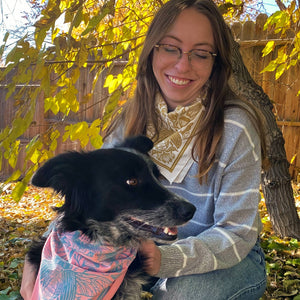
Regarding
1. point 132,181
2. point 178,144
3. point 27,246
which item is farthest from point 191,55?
point 27,246

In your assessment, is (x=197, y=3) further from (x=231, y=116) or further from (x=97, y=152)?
(x=97, y=152)

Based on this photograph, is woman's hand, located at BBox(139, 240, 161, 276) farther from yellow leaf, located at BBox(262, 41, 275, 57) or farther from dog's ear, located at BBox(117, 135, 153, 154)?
yellow leaf, located at BBox(262, 41, 275, 57)

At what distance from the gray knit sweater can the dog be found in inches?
6.5

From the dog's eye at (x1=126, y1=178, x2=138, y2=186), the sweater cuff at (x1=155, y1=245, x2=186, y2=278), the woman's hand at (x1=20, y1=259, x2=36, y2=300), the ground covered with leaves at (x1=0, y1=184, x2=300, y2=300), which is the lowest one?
the ground covered with leaves at (x1=0, y1=184, x2=300, y2=300)

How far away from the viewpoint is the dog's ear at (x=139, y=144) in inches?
83.0

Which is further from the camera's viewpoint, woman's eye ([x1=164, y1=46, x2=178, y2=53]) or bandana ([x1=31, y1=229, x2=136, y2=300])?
woman's eye ([x1=164, y1=46, x2=178, y2=53])

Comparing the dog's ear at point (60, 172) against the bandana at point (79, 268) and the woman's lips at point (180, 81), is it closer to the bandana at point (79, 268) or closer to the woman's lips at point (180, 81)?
the bandana at point (79, 268)

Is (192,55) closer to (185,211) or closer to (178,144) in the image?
(178,144)

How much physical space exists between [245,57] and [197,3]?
12.1ft

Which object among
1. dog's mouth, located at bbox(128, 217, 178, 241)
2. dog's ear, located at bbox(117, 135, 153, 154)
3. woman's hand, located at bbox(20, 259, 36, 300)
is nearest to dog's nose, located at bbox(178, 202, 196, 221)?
dog's mouth, located at bbox(128, 217, 178, 241)

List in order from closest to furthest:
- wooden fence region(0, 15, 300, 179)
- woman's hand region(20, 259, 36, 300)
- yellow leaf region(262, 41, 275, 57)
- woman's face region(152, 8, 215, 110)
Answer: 1. woman's hand region(20, 259, 36, 300)
2. woman's face region(152, 8, 215, 110)
3. yellow leaf region(262, 41, 275, 57)
4. wooden fence region(0, 15, 300, 179)

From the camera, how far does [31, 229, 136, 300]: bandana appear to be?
1.73m

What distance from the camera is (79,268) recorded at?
177cm

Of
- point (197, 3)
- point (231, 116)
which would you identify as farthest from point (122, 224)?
point (197, 3)
